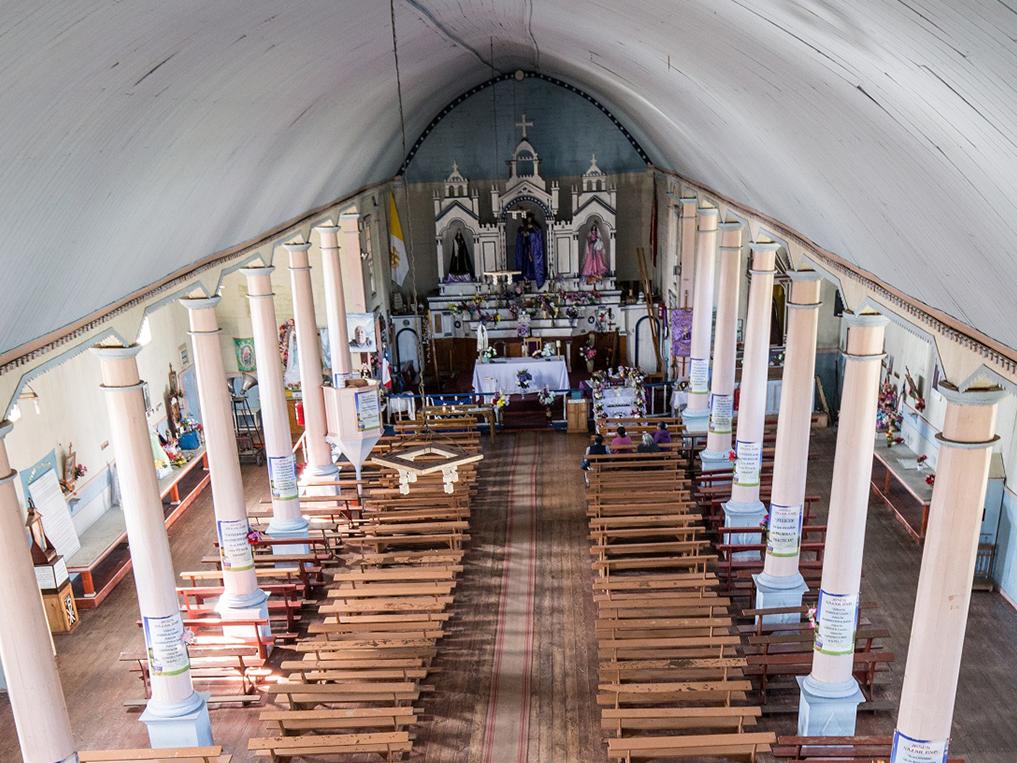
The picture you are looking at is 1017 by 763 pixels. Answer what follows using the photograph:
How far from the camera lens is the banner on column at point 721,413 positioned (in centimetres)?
1708

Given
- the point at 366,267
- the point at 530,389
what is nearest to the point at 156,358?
the point at 366,267

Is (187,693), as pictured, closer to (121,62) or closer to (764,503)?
(121,62)

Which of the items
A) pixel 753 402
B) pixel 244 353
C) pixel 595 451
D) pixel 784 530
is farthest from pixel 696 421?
pixel 244 353

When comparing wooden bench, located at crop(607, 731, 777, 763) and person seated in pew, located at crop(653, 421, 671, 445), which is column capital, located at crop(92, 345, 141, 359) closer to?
wooden bench, located at crop(607, 731, 777, 763)

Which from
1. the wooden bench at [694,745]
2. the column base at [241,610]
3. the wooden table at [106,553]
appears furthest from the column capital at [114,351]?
the wooden bench at [694,745]

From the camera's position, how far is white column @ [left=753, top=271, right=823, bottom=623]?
1137 centimetres

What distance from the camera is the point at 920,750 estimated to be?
8016mm

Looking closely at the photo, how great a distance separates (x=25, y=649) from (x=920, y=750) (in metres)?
7.85

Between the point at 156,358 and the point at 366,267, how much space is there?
221 inches

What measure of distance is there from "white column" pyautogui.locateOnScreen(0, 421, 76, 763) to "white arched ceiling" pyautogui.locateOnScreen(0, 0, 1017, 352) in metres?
1.65

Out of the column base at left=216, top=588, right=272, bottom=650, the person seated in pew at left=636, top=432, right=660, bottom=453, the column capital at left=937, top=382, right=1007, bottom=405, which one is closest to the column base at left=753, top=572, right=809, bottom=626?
the person seated in pew at left=636, top=432, right=660, bottom=453

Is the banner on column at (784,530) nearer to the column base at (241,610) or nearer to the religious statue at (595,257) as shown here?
the column base at (241,610)

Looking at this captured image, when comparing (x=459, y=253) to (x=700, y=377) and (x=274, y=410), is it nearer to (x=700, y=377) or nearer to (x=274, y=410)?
(x=700, y=377)

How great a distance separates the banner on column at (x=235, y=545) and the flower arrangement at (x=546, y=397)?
1021cm
